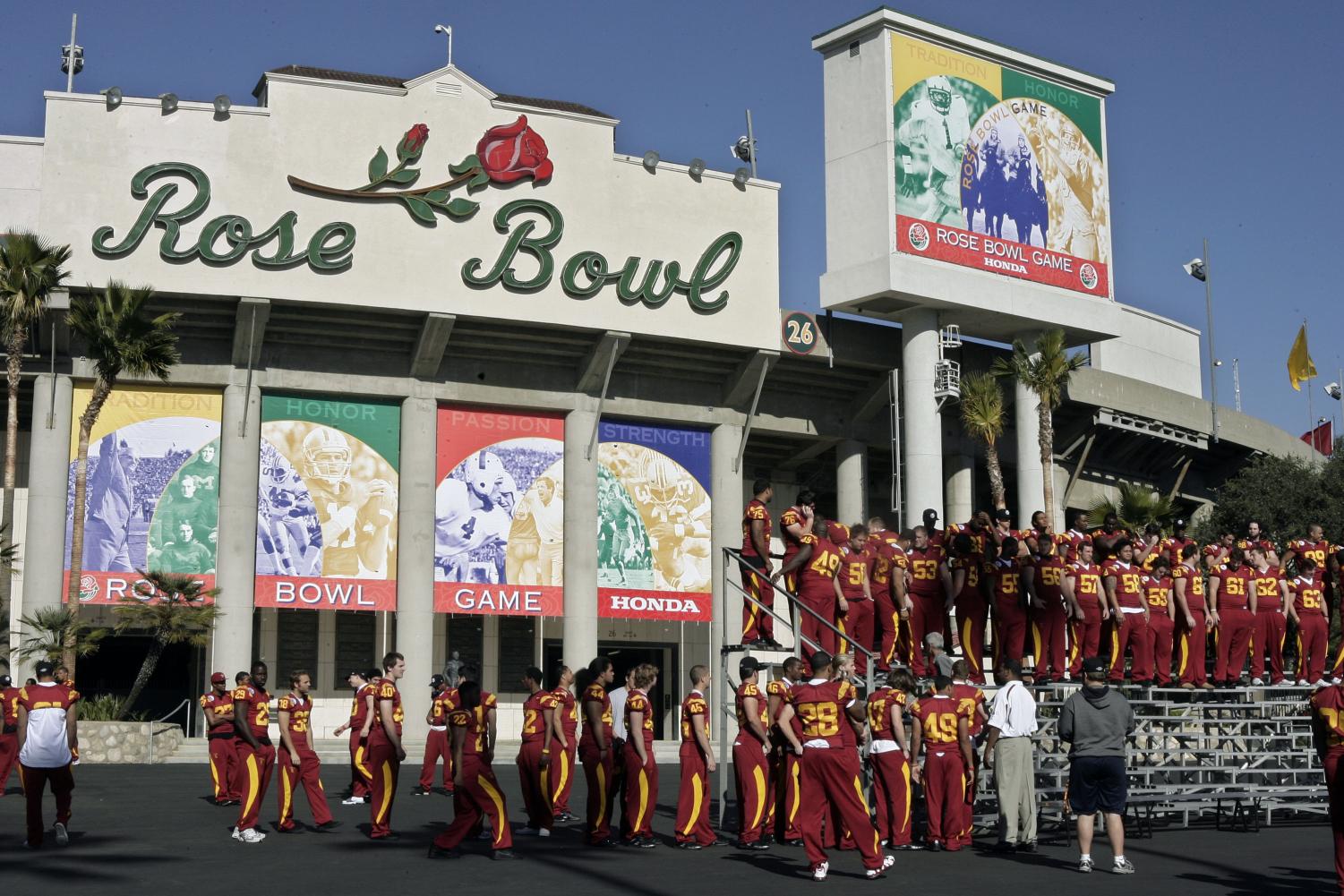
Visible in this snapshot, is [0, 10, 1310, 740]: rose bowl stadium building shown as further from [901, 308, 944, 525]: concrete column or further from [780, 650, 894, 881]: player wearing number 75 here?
[780, 650, 894, 881]: player wearing number 75

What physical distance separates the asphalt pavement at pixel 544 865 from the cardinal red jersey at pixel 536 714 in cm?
113

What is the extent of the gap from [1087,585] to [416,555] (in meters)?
19.2

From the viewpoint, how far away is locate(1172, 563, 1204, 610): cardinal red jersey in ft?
71.3

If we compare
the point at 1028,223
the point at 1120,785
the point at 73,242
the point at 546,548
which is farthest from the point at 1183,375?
the point at 1120,785

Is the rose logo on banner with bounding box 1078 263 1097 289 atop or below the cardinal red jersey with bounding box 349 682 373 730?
atop

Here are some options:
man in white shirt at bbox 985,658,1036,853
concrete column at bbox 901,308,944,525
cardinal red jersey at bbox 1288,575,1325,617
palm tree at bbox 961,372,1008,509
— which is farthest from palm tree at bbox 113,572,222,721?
cardinal red jersey at bbox 1288,575,1325,617

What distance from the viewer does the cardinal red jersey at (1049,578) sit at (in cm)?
2008

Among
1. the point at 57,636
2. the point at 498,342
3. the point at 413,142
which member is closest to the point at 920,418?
the point at 498,342

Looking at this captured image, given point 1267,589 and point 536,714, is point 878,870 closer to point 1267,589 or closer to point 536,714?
point 536,714

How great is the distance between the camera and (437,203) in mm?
35938

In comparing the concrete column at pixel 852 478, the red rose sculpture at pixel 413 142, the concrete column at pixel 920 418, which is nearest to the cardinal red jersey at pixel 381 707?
the red rose sculpture at pixel 413 142

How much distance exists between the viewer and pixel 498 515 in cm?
3731

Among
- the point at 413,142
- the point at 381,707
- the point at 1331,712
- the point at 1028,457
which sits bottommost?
the point at 381,707

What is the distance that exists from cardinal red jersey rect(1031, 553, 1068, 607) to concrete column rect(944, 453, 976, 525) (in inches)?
901
